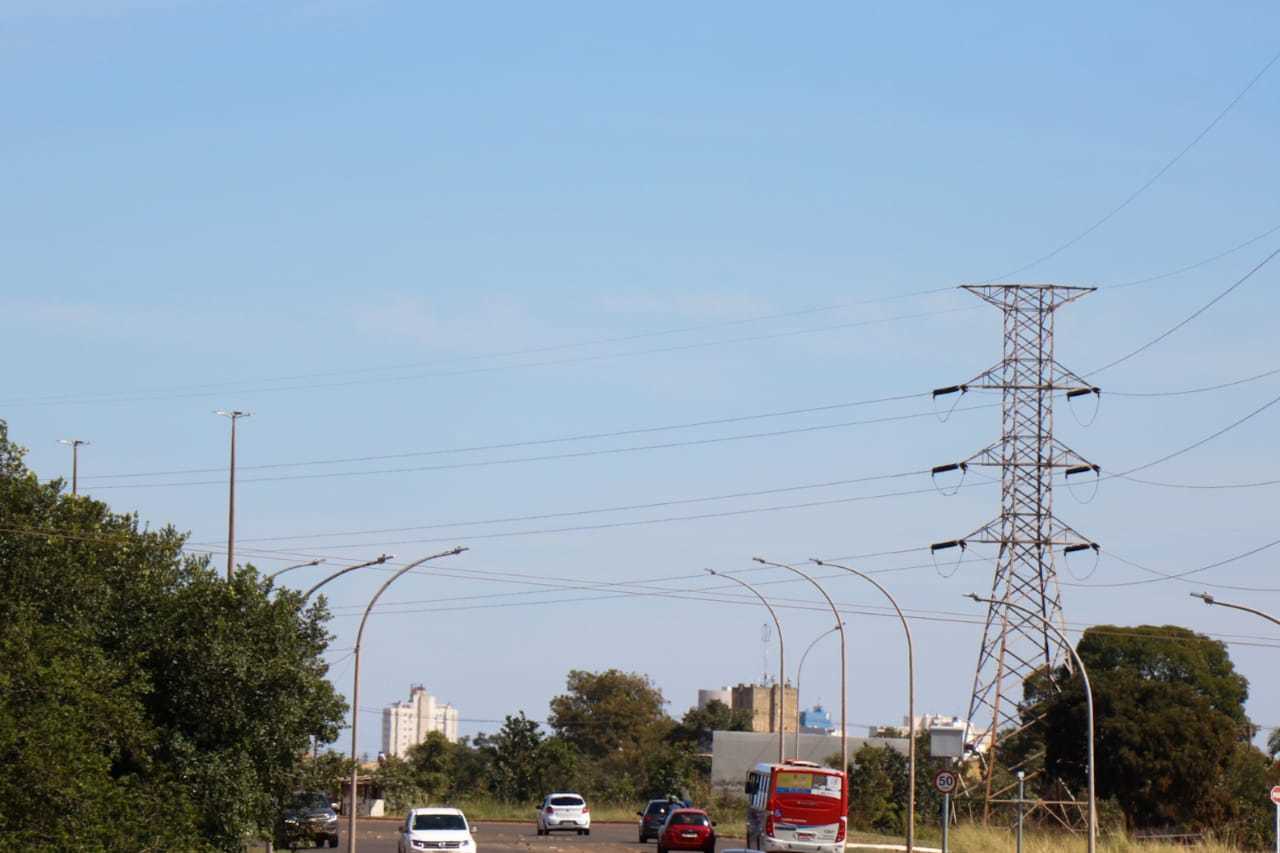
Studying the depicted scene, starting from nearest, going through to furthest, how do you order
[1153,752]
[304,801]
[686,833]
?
[304,801], [686,833], [1153,752]

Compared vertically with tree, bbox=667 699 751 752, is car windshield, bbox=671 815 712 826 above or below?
below

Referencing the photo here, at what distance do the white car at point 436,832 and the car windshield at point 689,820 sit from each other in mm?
7331

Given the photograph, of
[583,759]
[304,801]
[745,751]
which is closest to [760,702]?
[583,759]

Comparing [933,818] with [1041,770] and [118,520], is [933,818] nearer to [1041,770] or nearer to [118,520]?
[1041,770]

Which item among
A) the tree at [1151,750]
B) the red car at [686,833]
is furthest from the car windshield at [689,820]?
the tree at [1151,750]

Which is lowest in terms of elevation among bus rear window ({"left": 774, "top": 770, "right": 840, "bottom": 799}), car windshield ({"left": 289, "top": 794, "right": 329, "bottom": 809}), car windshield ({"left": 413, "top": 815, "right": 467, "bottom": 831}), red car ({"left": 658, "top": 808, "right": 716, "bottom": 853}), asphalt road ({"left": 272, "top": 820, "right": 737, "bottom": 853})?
asphalt road ({"left": 272, "top": 820, "right": 737, "bottom": 853})

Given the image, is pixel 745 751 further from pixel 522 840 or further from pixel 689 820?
pixel 689 820

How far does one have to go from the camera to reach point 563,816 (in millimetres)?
68000

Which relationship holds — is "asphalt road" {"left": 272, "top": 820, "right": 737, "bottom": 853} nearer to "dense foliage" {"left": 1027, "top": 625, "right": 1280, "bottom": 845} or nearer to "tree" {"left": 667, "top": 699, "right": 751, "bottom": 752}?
"dense foliage" {"left": 1027, "top": 625, "right": 1280, "bottom": 845}

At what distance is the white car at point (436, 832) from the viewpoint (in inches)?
1738

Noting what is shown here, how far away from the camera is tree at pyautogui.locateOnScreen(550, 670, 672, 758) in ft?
451

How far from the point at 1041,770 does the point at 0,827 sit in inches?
1747

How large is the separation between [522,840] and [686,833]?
11155mm

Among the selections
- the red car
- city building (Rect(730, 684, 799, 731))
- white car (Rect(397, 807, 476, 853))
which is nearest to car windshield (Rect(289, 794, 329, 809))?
white car (Rect(397, 807, 476, 853))
